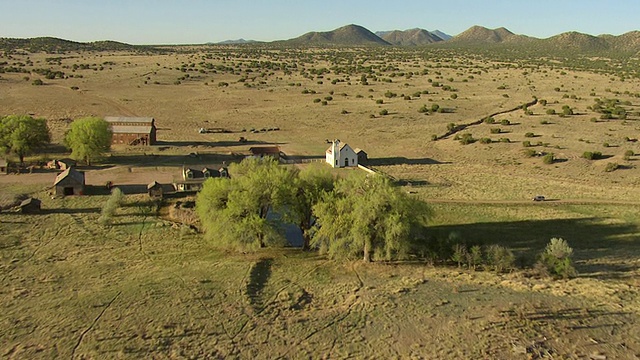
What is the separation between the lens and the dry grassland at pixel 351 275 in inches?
892

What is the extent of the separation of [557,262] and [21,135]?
4718 centimetres

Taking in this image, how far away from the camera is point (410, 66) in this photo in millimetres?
141875

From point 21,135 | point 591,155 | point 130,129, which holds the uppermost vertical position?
point 21,135

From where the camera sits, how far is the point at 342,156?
53.0 metres

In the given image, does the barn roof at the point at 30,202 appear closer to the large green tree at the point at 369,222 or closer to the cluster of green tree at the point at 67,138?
the cluster of green tree at the point at 67,138

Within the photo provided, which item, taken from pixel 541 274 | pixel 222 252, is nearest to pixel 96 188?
pixel 222 252

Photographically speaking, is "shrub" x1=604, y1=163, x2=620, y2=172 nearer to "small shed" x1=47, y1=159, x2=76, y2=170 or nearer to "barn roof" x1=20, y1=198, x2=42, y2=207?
"barn roof" x1=20, y1=198, x2=42, y2=207

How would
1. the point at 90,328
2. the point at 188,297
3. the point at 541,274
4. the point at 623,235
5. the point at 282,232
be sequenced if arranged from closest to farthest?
the point at 90,328 → the point at 188,297 → the point at 541,274 → the point at 282,232 → the point at 623,235

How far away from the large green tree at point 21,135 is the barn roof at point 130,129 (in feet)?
27.3

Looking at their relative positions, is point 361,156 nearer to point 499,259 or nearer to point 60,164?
point 499,259

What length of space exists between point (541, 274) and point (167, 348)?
1903cm

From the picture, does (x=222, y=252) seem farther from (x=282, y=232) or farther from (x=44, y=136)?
(x=44, y=136)

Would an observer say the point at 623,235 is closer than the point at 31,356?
No

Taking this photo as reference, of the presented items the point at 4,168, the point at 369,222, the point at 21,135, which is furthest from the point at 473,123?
the point at 4,168
